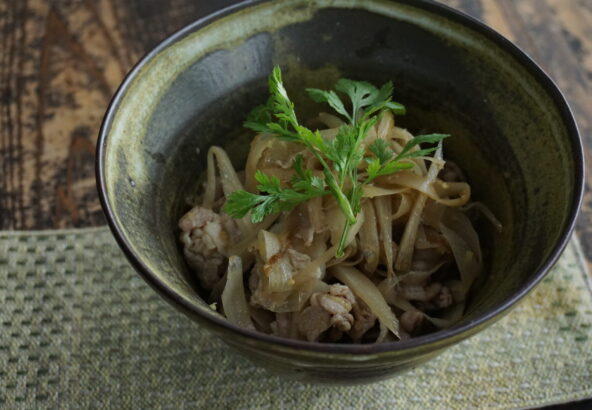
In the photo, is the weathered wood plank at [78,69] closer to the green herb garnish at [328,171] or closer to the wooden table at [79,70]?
the wooden table at [79,70]

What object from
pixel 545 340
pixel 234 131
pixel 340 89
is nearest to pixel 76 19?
pixel 234 131

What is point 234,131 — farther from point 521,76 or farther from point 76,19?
point 76,19

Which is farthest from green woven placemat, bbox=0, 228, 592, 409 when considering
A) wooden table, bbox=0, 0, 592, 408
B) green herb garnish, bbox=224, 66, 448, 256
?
green herb garnish, bbox=224, 66, 448, 256

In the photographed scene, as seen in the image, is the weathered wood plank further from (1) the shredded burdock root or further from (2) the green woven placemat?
(1) the shredded burdock root

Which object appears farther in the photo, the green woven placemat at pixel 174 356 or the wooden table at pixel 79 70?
the wooden table at pixel 79 70

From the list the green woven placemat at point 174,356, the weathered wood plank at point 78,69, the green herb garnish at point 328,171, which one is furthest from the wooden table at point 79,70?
the green herb garnish at point 328,171

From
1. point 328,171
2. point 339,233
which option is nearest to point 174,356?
point 339,233
